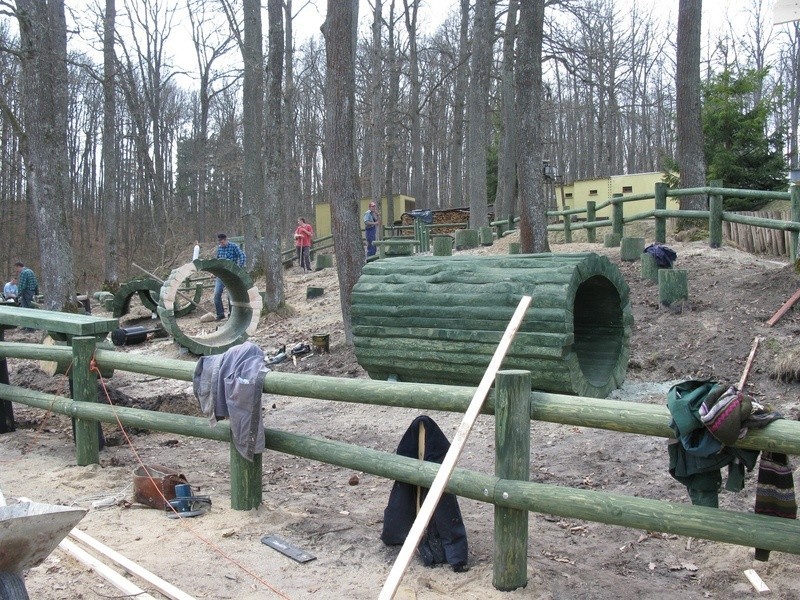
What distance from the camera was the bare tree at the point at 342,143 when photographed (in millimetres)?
11414

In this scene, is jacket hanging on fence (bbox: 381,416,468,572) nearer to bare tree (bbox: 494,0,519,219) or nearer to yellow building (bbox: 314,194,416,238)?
bare tree (bbox: 494,0,519,219)

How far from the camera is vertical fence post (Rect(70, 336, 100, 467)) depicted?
20.5ft

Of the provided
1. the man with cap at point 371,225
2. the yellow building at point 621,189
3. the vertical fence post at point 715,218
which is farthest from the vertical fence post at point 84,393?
the yellow building at point 621,189

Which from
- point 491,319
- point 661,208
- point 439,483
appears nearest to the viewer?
point 439,483

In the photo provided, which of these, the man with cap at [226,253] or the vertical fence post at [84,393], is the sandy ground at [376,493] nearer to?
the vertical fence post at [84,393]

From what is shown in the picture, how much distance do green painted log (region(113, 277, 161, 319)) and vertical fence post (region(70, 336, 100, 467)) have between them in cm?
884

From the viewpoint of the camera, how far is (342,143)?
37.8 ft

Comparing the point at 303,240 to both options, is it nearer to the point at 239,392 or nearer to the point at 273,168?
the point at 273,168

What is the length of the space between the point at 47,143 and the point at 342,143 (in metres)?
5.89

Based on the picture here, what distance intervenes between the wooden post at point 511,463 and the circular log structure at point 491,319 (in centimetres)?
368

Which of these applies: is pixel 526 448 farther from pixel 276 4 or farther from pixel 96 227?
pixel 96 227

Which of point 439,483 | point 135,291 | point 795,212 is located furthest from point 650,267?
point 135,291

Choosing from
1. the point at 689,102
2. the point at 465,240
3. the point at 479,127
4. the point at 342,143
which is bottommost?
the point at 465,240

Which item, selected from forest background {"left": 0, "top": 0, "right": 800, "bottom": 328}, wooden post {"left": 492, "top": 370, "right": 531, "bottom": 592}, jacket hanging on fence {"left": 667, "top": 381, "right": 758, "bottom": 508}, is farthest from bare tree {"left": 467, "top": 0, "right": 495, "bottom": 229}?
jacket hanging on fence {"left": 667, "top": 381, "right": 758, "bottom": 508}
